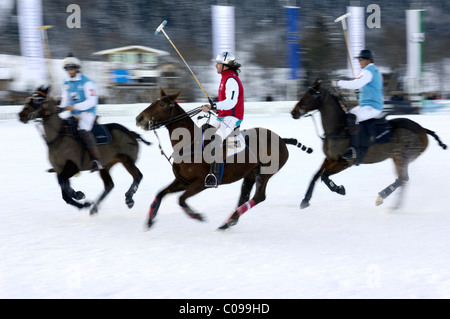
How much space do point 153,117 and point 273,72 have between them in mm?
26624

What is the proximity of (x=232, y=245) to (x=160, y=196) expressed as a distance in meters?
1.03

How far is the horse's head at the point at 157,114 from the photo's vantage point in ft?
19.3

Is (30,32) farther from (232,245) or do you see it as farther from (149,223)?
(232,245)

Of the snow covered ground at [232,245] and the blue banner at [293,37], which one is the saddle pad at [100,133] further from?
the blue banner at [293,37]

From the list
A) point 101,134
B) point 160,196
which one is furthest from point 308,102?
point 101,134

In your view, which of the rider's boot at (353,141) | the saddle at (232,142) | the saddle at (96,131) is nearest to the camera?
the saddle at (232,142)

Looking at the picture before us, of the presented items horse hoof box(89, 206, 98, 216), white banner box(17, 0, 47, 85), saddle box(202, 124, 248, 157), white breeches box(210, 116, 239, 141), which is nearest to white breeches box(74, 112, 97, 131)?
horse hoof box(89, 206, 98, 216)

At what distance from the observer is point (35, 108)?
6738mm

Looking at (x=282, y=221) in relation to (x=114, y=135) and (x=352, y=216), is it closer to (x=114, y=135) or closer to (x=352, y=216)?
(x=352, y=216)

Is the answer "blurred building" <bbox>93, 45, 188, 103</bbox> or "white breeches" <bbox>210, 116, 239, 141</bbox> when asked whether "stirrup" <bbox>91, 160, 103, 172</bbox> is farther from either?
"blurred building" <bbox>93, 45, 188, 103</bbox>

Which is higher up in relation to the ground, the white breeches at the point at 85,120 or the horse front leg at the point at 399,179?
the white breeches at the point at 85,120

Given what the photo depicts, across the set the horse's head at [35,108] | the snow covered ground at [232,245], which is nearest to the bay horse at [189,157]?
the snow covered ground at [232,245]

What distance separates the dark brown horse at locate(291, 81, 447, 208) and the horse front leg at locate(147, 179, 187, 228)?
77.7 inches

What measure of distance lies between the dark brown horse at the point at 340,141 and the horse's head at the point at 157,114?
75.6 inches
